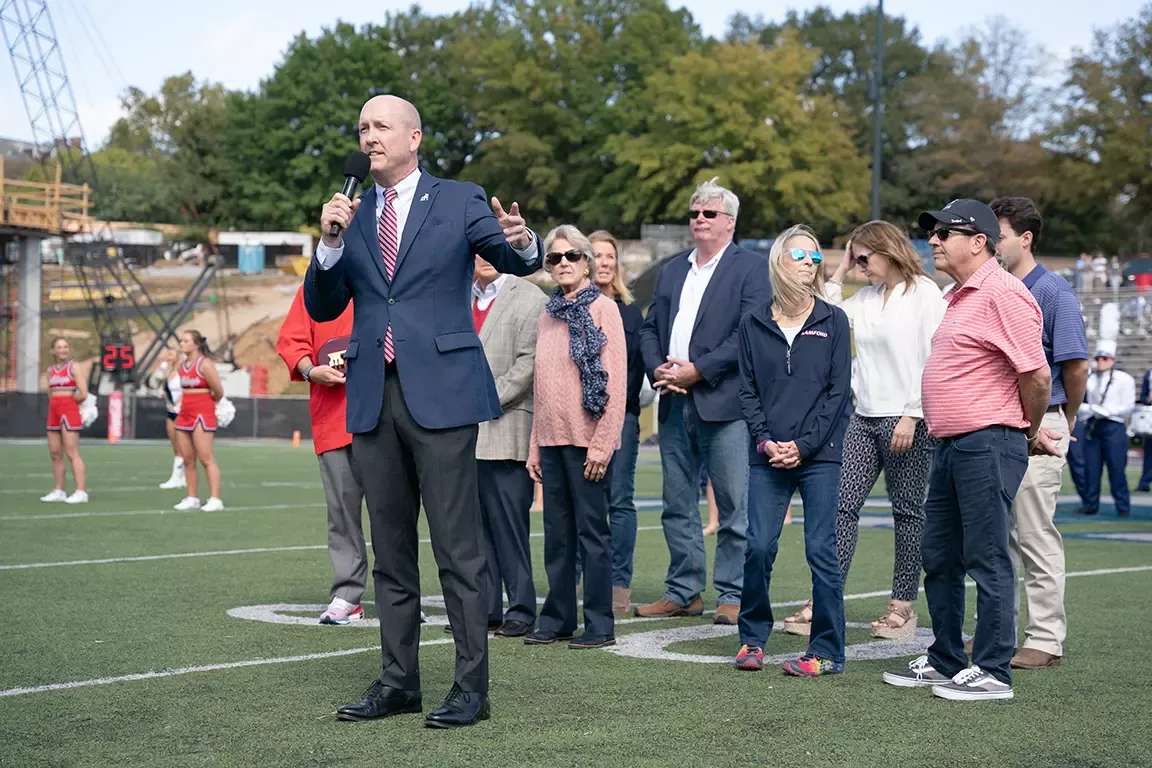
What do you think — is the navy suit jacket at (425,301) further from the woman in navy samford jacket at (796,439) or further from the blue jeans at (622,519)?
the blue jeans at (622,519)

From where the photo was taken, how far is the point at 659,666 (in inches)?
260

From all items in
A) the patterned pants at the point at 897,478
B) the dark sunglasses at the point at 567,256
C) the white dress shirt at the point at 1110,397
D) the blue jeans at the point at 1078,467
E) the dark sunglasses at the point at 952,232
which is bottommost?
the blue jeans at the point at 1078,467

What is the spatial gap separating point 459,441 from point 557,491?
→ 2064 millimetres

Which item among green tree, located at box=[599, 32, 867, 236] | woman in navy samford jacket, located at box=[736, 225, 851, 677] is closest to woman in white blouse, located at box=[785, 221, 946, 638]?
woman in navy samford jacket, located at box=[736, 225, 851, 677]

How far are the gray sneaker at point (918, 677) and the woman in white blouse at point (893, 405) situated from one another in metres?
1.21

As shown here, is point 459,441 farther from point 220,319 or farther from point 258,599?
point 220,319

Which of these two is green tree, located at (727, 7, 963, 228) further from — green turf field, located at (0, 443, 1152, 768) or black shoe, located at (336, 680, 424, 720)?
black shoe, located at (336, 680, 424, 720)

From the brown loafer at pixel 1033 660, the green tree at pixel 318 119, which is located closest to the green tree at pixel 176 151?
the green tree at pixel 318 119

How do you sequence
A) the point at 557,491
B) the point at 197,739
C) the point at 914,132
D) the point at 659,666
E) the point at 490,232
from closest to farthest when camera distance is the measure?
the point at 197,739
the point at 490,232
the point at 659,666
the point at 557,491
the point at 914,132

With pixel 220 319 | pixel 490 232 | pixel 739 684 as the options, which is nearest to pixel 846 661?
pixel 739 684

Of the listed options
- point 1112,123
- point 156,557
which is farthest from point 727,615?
point 1112,123

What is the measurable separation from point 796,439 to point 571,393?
1.35m

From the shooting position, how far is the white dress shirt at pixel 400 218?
537 cm

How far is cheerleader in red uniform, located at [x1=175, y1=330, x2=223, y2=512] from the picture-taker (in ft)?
51.1
